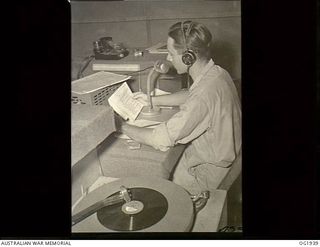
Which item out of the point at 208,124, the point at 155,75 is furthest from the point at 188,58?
the point at 208,124

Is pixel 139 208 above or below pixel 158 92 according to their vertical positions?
below

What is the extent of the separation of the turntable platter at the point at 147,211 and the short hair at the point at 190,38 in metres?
0.43

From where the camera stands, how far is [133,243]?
1.33 m

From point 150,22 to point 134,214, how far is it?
61 cm

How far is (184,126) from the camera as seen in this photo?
132 centimetres

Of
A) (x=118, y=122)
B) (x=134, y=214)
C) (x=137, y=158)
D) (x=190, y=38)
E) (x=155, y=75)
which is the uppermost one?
(x=190, y=38)

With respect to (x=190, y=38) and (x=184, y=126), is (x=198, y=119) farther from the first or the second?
(x=190, y=38)

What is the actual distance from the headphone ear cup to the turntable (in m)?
0.38

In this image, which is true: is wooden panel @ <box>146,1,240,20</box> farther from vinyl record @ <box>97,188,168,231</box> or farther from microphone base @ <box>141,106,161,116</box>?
vinyl record @ <box>97,188,168,231</box>

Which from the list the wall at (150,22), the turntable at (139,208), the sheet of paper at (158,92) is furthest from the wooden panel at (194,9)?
the turntable at (139,208)

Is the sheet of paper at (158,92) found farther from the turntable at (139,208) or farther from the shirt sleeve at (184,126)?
the turntable at (139,208)

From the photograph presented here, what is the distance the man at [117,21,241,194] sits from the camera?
52.2 inches
